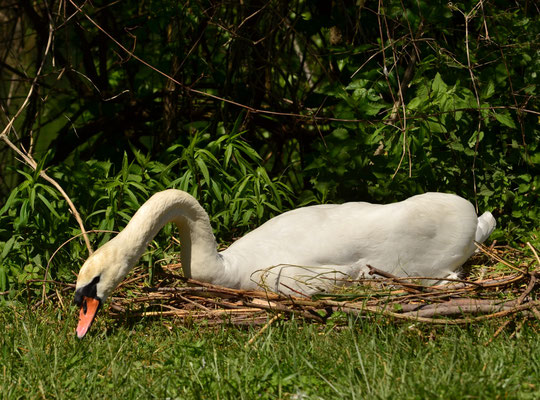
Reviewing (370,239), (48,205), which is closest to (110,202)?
(48,205)

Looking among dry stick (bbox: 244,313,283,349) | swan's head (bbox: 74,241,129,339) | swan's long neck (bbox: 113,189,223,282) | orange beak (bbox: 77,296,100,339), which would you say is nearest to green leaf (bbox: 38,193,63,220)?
swan's long neck (bbox: 113,189,223,282)

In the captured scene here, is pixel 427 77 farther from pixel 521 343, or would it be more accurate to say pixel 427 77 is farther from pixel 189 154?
pixel 521 343

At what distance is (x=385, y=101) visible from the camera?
6074 millimetres

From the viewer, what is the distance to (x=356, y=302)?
423cm

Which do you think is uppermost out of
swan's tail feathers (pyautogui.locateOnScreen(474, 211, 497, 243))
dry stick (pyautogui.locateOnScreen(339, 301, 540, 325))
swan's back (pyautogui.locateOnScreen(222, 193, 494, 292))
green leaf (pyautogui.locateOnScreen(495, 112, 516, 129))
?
green leaf (pyautogui.locateOnScreen(495, 112, 516, 129))

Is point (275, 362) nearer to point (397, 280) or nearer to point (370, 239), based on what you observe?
point (397, 280)

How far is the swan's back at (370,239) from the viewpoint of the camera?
185 inches

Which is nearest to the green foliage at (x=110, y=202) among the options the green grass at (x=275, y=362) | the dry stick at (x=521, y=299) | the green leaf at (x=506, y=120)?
the green grass at (x=275, y=362)

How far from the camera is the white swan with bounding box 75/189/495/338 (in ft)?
14.5

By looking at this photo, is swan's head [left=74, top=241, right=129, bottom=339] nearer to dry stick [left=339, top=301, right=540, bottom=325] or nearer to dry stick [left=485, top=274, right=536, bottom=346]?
dry stick [left=339, top=301, right=540, bottom=325]

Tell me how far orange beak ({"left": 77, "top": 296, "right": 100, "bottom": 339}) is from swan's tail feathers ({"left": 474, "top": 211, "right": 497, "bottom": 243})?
8.34 feet

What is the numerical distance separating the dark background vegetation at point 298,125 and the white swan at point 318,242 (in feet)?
1.45

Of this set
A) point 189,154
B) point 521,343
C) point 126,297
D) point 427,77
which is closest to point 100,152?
point 189,154

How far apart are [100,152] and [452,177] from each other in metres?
2.90
